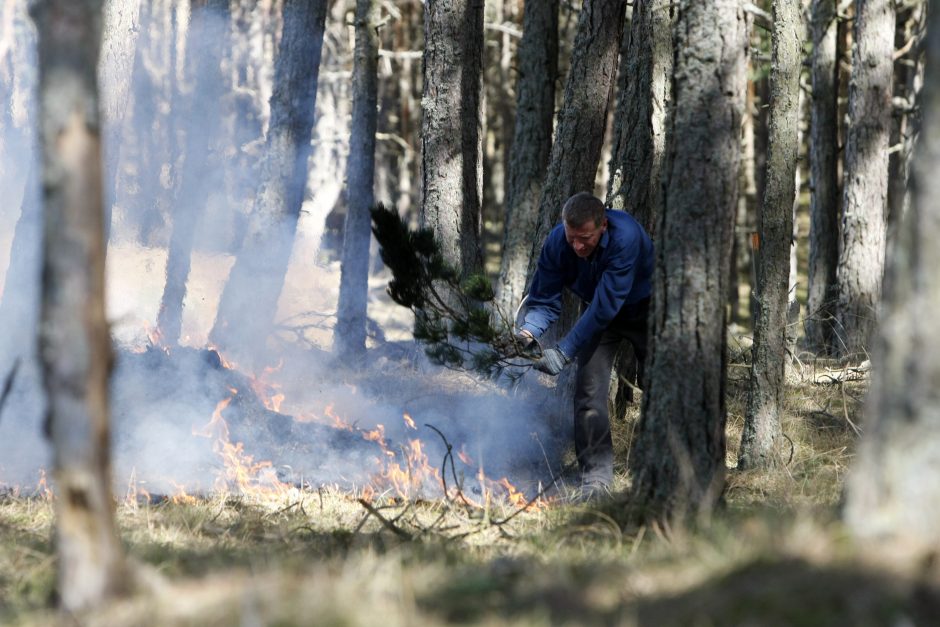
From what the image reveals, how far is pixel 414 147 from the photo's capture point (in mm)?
27469

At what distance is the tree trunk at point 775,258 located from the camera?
24.8ft

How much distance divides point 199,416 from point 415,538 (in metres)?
3.45

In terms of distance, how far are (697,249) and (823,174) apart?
894 centimetres

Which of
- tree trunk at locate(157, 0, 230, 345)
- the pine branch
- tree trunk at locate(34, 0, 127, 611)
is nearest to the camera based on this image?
tree trunk at locate(34, 0, 127, 611)

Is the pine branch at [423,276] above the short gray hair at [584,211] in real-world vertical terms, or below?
below

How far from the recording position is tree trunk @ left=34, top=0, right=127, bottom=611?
3.39 metres

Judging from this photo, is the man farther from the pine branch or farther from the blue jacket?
the pine branch

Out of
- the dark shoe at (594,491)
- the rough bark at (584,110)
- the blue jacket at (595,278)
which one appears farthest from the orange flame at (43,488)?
the rough bark at (584,110)

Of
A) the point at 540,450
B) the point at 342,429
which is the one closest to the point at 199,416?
the point at 342,429

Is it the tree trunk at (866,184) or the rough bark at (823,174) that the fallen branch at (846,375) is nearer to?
the tree trunk at (866,184)

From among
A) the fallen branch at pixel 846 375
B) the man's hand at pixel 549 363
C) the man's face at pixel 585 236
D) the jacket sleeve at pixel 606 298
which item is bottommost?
the fallen branch at pixel 846 375

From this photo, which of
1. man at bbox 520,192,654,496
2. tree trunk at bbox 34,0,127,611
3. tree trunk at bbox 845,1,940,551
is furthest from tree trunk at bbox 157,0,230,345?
tree trunk at bbox 845,1,940,551

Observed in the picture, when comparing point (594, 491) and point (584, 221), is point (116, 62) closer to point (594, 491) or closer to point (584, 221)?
point (584, 221)

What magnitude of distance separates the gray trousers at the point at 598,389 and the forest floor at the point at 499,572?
2.62 ft
